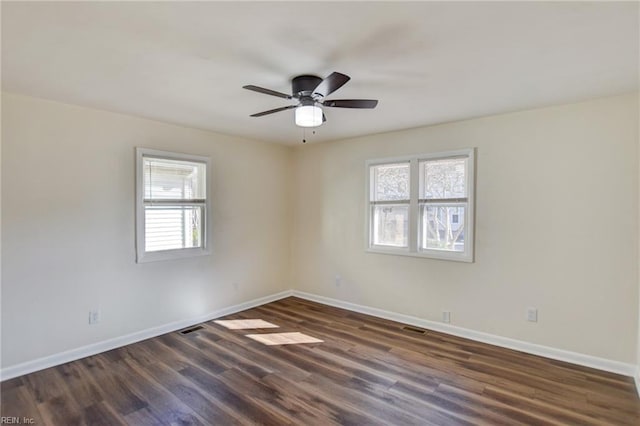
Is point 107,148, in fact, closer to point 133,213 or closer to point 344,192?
point 133,213

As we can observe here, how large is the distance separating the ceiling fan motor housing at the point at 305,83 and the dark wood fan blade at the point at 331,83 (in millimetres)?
69

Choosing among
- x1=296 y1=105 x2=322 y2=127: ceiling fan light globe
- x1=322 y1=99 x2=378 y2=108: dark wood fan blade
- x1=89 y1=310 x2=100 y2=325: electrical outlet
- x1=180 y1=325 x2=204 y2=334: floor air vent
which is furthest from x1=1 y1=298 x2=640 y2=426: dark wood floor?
x1=322 y1=99 x2=378 y2=108: dark wood fan blade

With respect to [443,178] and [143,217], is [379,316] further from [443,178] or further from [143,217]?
[143,217]

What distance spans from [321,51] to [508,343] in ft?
11.0

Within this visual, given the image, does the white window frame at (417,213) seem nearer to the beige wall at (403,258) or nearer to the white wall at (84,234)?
the beige wall at (403,258)

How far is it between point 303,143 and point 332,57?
2899 mm

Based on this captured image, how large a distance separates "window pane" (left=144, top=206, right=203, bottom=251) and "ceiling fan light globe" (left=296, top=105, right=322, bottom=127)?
85.3 inches

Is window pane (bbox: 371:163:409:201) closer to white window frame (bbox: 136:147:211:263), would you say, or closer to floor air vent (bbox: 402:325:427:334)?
floor air vent (bbox: 402:325:427:334)

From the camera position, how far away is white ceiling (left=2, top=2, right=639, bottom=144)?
1.64m

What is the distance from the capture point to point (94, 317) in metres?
3.24

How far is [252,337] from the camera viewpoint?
3.65 meters

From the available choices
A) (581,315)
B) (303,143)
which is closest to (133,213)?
(303,143)

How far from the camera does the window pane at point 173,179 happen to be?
366 cm

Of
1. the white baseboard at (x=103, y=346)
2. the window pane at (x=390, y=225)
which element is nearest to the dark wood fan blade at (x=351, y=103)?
the window pane at (x=390, y=225)
